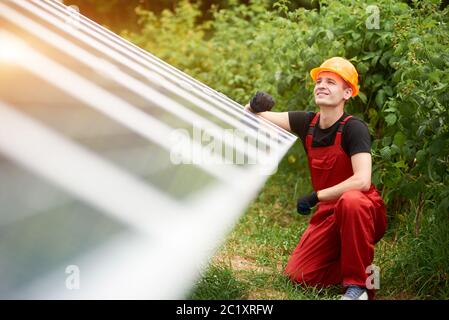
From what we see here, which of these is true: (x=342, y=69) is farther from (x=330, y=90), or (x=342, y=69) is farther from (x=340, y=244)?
(x=340, y=244)

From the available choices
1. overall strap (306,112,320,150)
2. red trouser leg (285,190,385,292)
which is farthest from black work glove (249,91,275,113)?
red trouser leg (285,190,385,292)

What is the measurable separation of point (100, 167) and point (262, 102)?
1906 mm

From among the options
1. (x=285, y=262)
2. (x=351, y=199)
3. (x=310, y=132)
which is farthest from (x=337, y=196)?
(x=285, y=262)

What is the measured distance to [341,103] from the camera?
361 cm

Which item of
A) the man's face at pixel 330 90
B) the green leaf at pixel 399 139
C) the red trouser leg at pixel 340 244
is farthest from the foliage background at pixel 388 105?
the man's face at pixel 330 90

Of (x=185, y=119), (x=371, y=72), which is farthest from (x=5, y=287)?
(x=371, y=72)

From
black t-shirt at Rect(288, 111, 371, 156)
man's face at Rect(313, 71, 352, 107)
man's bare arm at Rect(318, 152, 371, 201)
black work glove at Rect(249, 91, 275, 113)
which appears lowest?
man's bare arm at Rect(318, 152, 371, 201)

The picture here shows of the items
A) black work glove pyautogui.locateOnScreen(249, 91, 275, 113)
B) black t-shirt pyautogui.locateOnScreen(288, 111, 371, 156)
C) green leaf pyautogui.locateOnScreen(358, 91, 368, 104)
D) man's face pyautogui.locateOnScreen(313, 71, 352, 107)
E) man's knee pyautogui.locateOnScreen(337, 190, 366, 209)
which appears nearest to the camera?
man's knee pyautogui.locateOnScreen(337, 190, 366, 209)

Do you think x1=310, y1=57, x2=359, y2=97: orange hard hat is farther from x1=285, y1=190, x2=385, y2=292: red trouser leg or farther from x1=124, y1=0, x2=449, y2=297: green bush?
x1=285, y1=190, x2=385, y2=292: red trouser leg

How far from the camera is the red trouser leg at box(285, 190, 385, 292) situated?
3.29 meters

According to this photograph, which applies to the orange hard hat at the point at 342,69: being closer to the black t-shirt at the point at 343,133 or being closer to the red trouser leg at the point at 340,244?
the black t-shirt at the point at 343,133

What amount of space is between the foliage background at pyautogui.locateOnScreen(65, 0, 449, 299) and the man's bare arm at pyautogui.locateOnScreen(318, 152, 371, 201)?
404 millimetres

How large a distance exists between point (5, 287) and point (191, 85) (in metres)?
1.67

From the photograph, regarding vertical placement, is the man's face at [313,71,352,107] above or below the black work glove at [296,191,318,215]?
above
